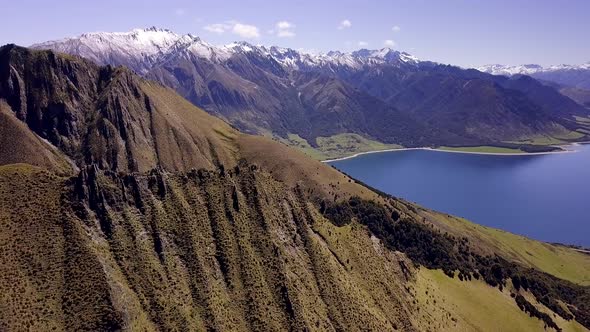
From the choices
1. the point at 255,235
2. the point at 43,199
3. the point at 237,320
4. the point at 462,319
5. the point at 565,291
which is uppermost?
the point at 43,199

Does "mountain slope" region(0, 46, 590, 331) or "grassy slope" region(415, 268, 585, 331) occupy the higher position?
"mountain slope" region(0, 46, 590, 331)

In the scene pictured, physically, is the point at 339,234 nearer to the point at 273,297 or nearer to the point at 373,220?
the point at 273,297

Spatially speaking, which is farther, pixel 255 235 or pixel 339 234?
pixel 339 234

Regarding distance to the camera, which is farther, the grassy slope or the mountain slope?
the grassy slope

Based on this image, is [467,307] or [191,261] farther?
[467,307]

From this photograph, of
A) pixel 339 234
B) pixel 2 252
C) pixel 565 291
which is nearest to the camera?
pixel 2 252

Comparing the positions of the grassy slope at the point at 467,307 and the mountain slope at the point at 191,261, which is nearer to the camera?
the mountain slope at the point at 191,261

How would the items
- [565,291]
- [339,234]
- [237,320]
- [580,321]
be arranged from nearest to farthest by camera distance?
[237,320] < [339,234] < [580,321] < [565,291]

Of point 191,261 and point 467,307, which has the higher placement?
point 191,261

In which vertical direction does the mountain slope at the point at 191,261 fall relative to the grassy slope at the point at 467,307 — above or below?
above

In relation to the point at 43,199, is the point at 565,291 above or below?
below

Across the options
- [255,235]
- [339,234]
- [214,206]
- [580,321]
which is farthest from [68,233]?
[580,321]
